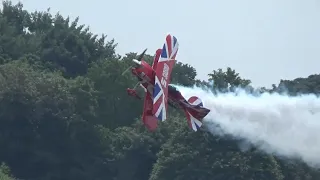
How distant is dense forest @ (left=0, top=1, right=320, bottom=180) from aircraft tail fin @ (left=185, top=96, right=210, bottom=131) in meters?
13.3

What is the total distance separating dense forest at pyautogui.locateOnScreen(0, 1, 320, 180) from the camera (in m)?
71.4

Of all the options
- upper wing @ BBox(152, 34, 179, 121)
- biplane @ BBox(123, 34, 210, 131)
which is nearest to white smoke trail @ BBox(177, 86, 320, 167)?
biplane @ BBox(123, 34, 210, 131)

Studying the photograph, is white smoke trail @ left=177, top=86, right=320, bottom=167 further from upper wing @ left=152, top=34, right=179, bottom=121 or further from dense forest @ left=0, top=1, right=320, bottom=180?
dense forest @ left=0, top=1, right=320, bottom=180

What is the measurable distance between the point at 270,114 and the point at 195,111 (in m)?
4.71

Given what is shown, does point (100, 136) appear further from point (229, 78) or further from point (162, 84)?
point (162, 84)

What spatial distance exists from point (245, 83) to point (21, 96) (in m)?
14.9

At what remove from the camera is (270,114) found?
180ft

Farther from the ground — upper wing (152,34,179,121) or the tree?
the tree

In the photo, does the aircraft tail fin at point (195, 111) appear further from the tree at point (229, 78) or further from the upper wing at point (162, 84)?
the tree at point (229, 78)

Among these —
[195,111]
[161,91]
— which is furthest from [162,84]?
[195,111]

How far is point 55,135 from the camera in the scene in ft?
264

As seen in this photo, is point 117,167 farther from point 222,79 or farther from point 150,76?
point 150,76

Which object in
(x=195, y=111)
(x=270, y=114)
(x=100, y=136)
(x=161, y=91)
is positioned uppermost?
(x=100, y=136)

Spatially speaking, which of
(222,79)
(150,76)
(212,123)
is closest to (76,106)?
(222,79)
